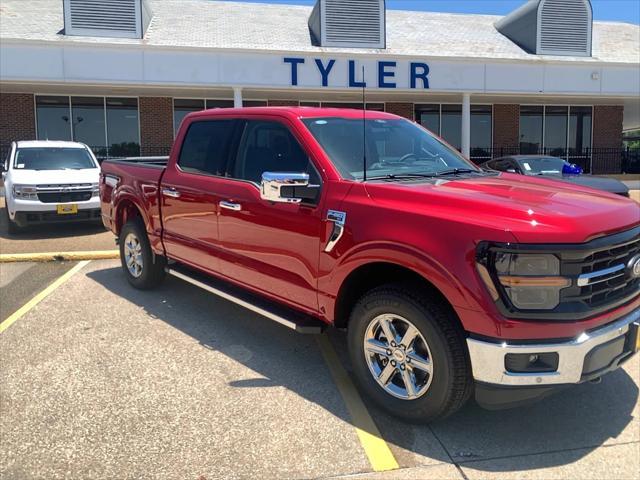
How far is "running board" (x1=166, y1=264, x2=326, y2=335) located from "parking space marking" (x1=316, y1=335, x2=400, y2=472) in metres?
0.42

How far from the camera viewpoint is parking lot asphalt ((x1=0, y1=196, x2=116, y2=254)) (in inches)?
347

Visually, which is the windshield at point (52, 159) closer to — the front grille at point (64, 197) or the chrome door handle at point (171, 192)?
the front grille at point (64, 197)

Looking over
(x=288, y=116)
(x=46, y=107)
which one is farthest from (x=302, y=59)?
(x=288, y=116)

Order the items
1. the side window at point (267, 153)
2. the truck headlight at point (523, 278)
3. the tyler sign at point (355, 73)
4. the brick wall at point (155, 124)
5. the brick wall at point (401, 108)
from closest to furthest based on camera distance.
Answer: the truck headlight at point (523, 278)
the side window at point (267, 153)
the tyler sign at point (355, 73)
the brick wall at point (155, 124)
the brick wall at point (401, 108)

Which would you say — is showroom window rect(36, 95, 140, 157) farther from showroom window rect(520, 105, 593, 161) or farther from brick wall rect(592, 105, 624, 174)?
brick wall rect(592, 105, 624, 174)

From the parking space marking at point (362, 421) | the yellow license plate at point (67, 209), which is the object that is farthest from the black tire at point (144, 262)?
the yellow license plate at point (67, 209)

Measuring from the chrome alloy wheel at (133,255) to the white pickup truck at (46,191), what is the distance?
4140 millimetres

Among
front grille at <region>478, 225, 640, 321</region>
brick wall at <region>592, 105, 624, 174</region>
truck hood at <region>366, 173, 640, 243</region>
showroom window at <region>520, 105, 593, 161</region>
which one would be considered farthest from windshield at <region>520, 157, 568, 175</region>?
brick wall at <region>592, 105, 624, 174</region>

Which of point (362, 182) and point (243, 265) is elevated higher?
point (362, 182)

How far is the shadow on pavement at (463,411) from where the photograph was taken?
3223 millimetres

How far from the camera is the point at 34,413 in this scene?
359cm

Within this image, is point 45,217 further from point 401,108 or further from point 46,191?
point 401,108

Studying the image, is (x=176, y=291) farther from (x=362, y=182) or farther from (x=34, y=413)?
(x=362, y=182)

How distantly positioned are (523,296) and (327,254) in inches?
50.0
